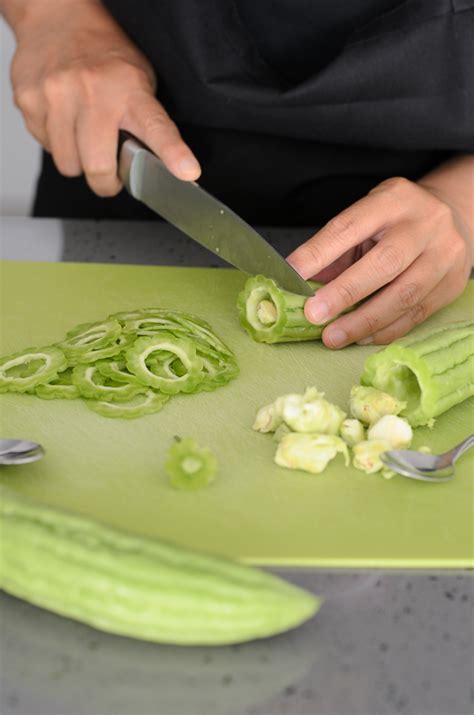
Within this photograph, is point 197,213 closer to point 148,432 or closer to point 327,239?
point 327,239

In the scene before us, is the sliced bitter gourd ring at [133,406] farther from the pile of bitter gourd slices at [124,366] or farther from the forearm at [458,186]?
the forearm at [458,186]

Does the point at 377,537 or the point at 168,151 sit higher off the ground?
the point at 168,151

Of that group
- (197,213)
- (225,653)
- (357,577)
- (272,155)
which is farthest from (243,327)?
(225,653)

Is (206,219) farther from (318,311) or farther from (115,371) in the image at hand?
(115,371)

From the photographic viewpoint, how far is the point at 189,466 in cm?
140

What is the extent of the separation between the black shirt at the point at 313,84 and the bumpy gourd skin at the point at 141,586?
111cm

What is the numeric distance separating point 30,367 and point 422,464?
61cm

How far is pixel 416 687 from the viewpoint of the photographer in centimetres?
112

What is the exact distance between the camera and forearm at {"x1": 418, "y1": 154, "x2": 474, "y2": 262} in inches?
81.4

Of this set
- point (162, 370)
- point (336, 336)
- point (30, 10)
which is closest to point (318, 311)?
point (336, 336)

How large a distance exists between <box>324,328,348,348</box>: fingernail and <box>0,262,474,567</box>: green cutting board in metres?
0.02

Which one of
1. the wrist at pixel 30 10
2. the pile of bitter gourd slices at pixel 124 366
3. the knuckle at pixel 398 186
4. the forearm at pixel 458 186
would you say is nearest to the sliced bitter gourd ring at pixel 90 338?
the pile of bitter gourd slices at pixel 124 366

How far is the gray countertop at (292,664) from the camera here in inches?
42.6

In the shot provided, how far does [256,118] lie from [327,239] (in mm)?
374
